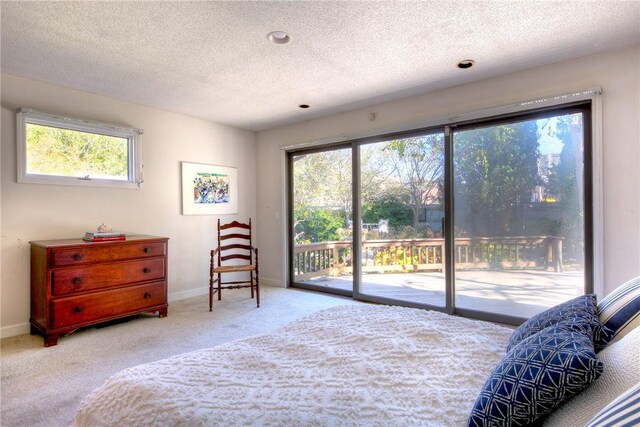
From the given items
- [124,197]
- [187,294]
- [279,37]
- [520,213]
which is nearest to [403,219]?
[520,213]

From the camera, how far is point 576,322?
100 centimetres

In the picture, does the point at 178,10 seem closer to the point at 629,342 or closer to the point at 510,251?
the point at 629,342

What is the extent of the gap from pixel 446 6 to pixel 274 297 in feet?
11.8

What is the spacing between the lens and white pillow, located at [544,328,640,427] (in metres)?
0.71

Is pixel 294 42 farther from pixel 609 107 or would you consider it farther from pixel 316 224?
pixel 316 224

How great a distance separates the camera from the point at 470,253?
3.41 m

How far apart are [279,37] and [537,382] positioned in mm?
2476

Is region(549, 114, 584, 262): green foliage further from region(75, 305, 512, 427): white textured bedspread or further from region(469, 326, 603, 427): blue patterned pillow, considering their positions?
region(469, 326, 603, 427): blue patterned pillow

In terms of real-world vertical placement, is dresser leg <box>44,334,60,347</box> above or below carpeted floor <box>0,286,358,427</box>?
above

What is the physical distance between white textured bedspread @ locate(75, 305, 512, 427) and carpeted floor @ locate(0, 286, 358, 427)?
4.10 feet

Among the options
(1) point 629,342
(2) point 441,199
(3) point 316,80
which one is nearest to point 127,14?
(3) point 316,80

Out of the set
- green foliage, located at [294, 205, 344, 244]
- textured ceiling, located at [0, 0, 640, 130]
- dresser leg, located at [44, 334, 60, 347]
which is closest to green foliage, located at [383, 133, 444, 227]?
textured ceiling, located at [0, 0, 640, 130]

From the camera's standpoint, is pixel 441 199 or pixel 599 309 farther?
pixel 441 199

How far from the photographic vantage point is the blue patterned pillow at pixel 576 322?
98 cm
